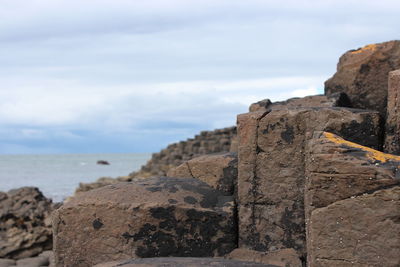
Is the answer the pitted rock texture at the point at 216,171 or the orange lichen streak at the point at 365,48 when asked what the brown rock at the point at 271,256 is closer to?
the pitted rock texture at the point at 216,171

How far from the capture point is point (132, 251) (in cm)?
469

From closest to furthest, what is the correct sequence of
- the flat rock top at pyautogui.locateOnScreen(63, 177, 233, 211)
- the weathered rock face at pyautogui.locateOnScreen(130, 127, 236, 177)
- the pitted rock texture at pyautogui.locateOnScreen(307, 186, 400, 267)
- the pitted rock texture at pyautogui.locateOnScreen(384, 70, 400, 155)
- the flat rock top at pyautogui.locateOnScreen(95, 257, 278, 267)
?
the pitted rock texture at pyautogui.locateOnScreen(307, 186, 400, 267) < the flat rock top at pyautogui.locateOnScreen(95, 257, 278, 267) < the pitted rock texture at pyautogui.locateOnScreen(384, 70, 400, 155) < the flat rock top at pyautogui.locateOnScreen(63, 177, 233, 211) < the weathered rock face at pyautogui.locateOnScreen(130, 127, 236, 177)

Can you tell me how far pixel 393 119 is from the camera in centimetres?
432

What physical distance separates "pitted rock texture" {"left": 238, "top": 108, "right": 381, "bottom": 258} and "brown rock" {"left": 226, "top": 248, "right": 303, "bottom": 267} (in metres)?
0.05

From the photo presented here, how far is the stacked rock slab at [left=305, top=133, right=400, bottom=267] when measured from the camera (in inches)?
133

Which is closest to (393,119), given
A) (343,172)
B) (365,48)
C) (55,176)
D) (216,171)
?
(343,172)

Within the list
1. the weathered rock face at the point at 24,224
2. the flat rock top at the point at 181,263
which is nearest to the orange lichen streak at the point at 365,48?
the flat rock top at the point at 181,263

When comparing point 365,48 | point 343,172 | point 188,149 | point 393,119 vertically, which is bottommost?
point 343,172

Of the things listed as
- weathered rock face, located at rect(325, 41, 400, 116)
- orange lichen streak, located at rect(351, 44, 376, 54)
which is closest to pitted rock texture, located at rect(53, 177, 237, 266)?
weathered rock face, located at rect(325, 41, 400, 116)

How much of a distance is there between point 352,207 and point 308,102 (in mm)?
2234

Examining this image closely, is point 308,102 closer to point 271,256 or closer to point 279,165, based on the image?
point 279,165

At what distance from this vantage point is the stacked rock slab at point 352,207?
337 centimetres

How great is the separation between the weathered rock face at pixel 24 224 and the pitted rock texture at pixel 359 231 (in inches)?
319

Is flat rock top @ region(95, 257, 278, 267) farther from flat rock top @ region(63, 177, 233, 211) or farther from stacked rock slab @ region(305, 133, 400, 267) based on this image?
flat rock top @ region(63, 177, 233, 211)
